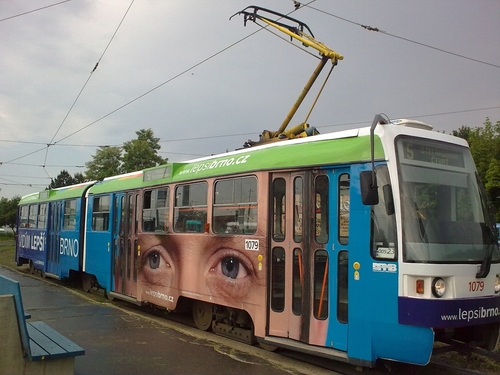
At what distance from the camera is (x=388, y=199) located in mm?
5688

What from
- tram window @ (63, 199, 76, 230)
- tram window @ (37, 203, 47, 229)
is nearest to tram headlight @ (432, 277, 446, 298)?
tram window @ (63, 199, 76, 230)

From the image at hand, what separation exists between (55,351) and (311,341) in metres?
2.99

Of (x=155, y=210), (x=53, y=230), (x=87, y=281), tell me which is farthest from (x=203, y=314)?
(x=53, y=230)

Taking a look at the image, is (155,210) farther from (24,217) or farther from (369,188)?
(24,217)

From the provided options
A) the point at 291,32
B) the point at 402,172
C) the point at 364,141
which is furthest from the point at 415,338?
the point at 291,32

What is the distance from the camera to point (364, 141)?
19.9 feet

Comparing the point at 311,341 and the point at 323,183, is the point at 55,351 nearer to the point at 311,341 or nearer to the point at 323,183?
the point at 311,341

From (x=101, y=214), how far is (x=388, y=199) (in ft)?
29.8

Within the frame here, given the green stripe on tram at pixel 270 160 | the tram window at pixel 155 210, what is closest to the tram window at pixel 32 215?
the green stripe on tram at pixel 270 160

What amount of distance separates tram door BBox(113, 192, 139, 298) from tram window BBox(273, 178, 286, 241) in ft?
15.7

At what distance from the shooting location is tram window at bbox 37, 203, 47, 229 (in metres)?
17.9

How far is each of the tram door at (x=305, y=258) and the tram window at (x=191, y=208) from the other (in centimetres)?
185

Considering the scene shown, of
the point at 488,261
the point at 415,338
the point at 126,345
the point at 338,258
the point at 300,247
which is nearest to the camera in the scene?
the point at 415,338

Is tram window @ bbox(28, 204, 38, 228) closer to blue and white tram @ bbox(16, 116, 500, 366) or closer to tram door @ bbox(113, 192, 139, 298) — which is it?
tram door @ bbox(113, 192, 139, 298)
